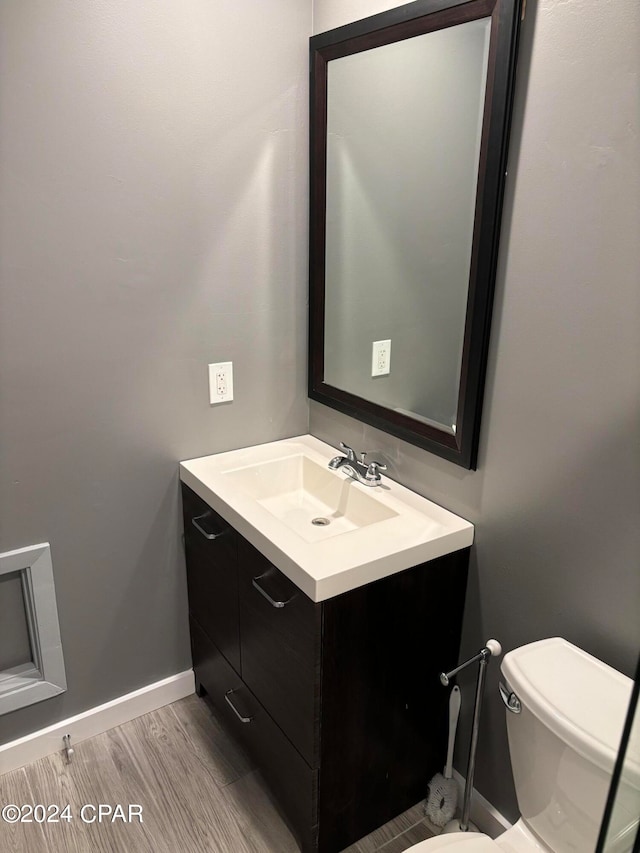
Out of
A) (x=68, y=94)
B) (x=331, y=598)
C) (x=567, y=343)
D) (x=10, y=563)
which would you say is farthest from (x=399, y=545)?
(x=68, y=94)

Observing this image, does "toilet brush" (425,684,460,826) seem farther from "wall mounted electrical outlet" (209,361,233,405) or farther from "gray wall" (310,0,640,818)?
"wall mounted electrical outlet" (209,361,233,405)

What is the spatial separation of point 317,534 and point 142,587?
2.05ft

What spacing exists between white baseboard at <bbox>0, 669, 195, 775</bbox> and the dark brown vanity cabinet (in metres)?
0.36

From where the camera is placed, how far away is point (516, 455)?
144cm

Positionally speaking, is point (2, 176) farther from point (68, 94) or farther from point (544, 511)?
point (544, 511)

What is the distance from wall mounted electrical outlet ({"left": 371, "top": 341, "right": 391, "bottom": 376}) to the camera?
1.78 metres

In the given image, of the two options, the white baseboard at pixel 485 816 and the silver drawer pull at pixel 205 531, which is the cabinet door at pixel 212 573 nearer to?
the silver drawer pull at pixel 205 531

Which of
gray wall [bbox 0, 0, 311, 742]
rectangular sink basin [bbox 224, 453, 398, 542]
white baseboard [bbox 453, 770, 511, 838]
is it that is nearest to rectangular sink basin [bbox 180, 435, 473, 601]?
rectangular sink basin [bbox 224, 453, 398, 542]

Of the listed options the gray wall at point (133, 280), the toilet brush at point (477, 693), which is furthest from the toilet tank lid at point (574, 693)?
the gray wall at point (133, 280)

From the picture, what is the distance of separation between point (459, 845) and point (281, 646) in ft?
1.80

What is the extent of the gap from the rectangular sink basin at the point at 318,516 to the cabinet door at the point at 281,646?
58 millimetres

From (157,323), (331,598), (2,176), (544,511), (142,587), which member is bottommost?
(142,587)

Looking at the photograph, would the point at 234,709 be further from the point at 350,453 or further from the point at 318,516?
the point at 350,453

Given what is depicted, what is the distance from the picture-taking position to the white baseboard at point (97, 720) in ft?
6.17
